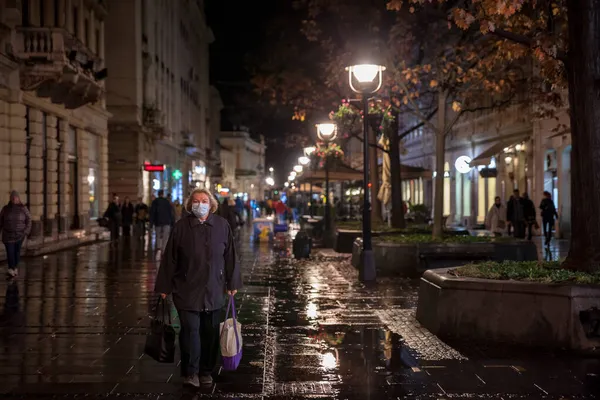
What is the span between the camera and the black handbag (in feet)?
22.5

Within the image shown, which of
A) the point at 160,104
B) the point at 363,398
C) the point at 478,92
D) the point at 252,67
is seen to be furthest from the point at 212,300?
the point at 160,104

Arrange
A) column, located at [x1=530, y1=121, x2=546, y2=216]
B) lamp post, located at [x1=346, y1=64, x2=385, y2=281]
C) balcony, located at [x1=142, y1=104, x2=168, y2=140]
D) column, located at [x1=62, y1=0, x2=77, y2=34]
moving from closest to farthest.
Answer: lamp post, located at [x1=346, y1=64, x2=385, y2=281]
column, located at [x1=62, y1=0, x2=77, y2=34]
column, located at [x1=530, y1=121, x2=546, y2=216]
balcony, located at [x1=142, y1=104, x2=168, y2=140]

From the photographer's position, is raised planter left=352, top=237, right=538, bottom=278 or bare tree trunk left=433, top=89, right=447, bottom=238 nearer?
raised planter left=352, top=237, right=538, bottom=278

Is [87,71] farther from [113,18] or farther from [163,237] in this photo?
[113,18]

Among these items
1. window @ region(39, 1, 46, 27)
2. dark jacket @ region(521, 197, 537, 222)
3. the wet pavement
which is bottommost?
the wet pavement

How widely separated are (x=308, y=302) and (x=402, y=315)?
1892 millimetres

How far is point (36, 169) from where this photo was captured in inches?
997

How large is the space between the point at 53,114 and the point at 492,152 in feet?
53.9

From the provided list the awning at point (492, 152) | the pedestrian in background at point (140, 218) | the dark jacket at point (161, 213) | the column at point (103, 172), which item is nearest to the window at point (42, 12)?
Result: the dark jacket at point (161, 213)

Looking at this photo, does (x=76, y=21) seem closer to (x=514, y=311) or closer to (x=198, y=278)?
(x=514, y=311)

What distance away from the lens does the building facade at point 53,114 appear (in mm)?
23016

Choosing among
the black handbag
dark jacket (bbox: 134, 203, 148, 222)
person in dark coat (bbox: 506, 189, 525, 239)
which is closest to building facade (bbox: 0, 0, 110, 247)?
dark jacket (bbox: 134, 203, 148, 222)

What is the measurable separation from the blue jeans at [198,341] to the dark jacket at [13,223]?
9.92 meters

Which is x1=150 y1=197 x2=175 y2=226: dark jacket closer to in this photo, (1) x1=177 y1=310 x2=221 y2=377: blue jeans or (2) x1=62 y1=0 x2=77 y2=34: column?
(2) x1=62 y1=0 x2=77 y2=34: column
